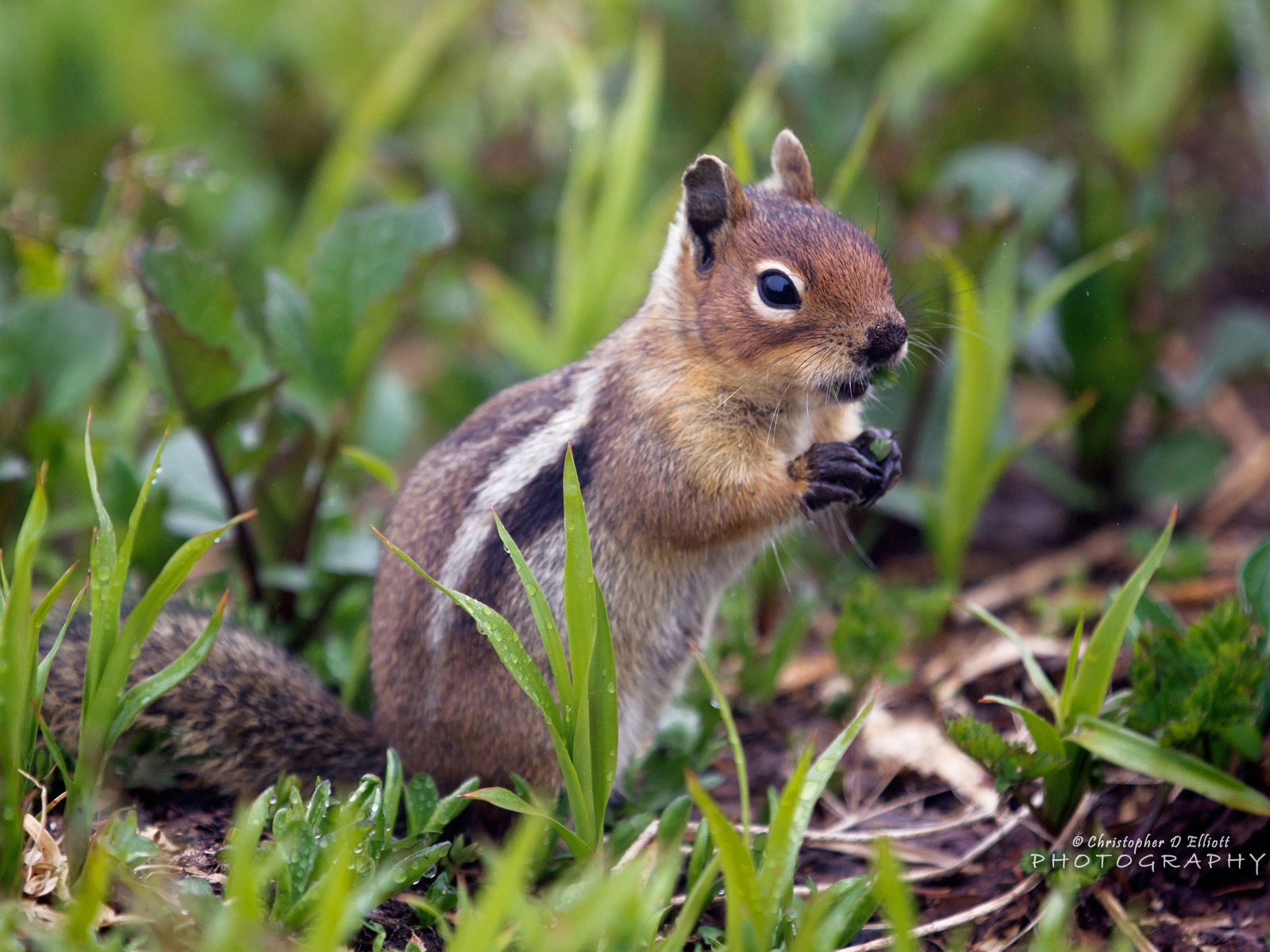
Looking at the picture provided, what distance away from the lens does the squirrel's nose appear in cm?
297

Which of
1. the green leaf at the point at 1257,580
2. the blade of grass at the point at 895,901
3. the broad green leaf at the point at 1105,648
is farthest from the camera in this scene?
the green leaf at the point at 1257,580

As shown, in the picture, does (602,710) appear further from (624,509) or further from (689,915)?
(624,509)

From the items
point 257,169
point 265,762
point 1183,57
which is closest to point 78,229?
point 257,169

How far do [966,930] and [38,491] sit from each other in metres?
2.20

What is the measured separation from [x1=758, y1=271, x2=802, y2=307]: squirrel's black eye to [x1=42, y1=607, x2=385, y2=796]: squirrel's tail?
1.53 metres

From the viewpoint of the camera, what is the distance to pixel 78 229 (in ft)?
16.6

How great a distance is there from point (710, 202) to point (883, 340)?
61cm

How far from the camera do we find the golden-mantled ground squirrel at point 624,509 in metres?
2.98

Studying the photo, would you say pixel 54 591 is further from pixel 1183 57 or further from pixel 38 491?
pixel 1183 57

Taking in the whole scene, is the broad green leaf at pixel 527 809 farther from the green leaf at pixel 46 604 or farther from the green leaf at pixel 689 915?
the green leaf at pixel 46 604

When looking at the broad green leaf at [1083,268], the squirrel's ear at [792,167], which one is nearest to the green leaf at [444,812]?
the squirrel's ear at [792,167]

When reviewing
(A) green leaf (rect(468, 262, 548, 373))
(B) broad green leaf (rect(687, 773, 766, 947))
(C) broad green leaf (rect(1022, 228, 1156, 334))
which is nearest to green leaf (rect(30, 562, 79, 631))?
(B) broad green leaf (rect(687, 773, 766, 947))

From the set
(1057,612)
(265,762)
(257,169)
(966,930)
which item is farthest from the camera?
(257,169)
